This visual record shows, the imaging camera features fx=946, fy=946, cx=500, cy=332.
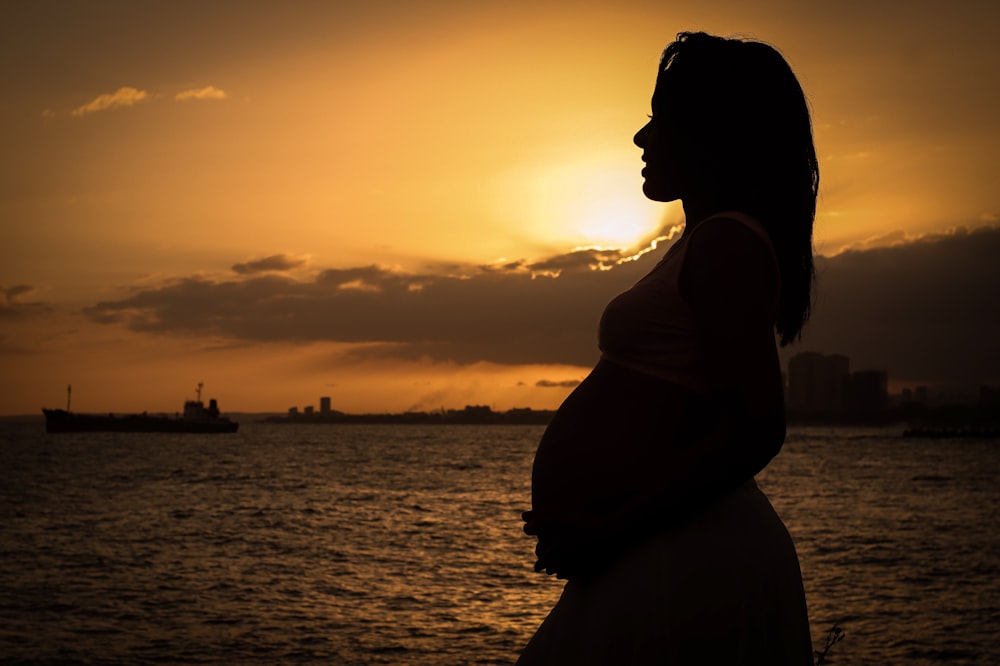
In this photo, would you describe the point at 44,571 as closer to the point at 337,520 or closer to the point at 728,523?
the point at 337,520

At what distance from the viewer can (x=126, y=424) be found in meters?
172

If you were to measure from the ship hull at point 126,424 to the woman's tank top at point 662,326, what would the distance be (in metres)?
172

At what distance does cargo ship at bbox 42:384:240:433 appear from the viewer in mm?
163875

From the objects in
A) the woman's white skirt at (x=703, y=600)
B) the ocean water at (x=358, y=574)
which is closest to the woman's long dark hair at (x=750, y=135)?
the woman's white skirt at (x=703, y=600)

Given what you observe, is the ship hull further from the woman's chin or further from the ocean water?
the woman's chin

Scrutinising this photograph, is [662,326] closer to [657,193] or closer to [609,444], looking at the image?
[609,444]

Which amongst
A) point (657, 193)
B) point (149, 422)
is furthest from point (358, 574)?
point (149, 422)

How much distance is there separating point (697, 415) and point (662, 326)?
19cm

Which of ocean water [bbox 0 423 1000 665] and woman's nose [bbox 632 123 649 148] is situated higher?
woman's nose [bbox 632 123 649 148]

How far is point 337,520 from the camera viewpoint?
4034cm

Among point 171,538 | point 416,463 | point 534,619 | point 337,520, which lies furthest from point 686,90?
point 416,463

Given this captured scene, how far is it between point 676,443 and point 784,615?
437 millimetres

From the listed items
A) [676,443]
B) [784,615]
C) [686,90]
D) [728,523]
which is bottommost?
[784,615]

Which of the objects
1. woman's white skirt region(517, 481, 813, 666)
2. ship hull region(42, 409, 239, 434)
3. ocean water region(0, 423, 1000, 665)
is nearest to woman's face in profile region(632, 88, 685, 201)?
woman's white skirt region(517, 481, 813, 666)
